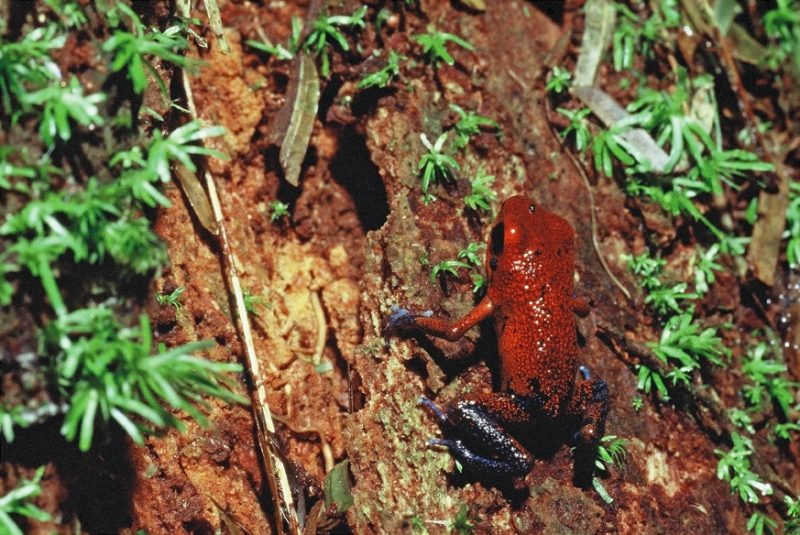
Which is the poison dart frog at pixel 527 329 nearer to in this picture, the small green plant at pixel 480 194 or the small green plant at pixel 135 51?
the small green plant at pixel 480 194

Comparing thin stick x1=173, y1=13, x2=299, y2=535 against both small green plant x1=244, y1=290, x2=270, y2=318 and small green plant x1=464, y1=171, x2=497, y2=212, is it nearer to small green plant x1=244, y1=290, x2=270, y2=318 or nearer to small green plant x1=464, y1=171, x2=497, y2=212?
small green plant x1=244, y1=290, x2=270, y2=318

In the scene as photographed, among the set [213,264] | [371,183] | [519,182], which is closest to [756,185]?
[519,182]

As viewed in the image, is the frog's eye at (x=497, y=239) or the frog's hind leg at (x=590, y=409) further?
the frog's eye at (x=497, y=239)

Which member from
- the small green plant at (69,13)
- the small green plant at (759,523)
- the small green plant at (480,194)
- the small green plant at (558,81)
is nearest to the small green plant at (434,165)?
the small green plant at (480,194)

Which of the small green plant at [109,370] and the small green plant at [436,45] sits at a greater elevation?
the small green plant at [436,45]

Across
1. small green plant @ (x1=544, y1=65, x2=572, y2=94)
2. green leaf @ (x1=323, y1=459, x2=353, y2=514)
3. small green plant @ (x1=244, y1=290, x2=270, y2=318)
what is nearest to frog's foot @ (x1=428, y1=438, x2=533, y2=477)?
green leaf @ (x1=323, y1=459, x2=353, y2=514)

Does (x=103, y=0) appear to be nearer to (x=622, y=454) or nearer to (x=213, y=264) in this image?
(x=213, y=264)

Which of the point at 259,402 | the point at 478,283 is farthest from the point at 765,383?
the point at 259,402
